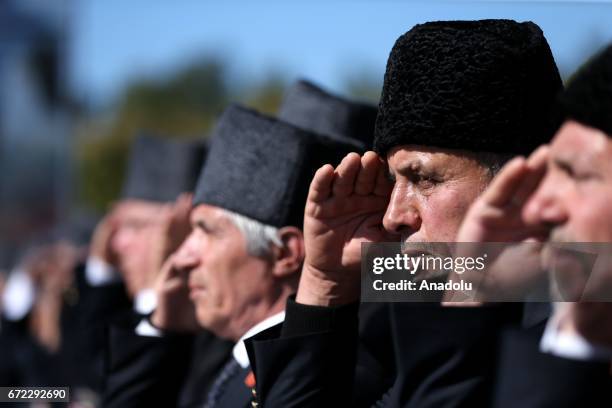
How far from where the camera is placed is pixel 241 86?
2930cm

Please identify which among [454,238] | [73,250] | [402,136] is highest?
[402,136]

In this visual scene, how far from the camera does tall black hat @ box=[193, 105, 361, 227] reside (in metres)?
3.69

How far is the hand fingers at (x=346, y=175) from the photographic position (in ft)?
9.22

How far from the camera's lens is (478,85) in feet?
8.80

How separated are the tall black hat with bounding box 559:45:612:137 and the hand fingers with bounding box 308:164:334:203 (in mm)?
845

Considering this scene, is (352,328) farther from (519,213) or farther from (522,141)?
(519,213)

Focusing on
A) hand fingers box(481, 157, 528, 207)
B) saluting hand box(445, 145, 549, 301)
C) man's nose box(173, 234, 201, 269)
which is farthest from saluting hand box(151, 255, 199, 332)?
hand fingers box(481, 157, 528, 207)

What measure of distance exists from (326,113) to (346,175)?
176 cm

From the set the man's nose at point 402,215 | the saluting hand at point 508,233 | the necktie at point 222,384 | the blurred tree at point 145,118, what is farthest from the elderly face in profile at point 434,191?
the blurred tree at point 145,118

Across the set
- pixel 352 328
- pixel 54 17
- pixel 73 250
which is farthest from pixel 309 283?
pixel 54 17

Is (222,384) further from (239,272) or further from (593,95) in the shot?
(593,95)

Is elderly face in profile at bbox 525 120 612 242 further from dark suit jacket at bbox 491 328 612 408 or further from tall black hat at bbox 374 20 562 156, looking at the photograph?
tall black hat at bbox 374 20 562 156

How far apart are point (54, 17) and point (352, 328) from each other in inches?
812

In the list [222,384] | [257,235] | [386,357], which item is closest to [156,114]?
[257,235]
